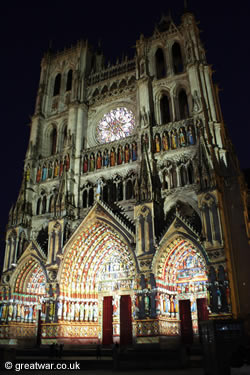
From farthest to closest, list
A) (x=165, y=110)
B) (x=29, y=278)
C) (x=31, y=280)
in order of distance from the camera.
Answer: (x=165, y=110) → (x=31, y=280) → (x=29, y=278)

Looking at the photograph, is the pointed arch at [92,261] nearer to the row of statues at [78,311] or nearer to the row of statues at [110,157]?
Answer: the row of statues at [78,311]

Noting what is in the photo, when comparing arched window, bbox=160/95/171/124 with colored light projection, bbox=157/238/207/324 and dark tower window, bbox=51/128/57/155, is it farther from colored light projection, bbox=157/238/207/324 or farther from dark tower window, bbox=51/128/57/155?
colored light projection, bbox=157/238/207/324

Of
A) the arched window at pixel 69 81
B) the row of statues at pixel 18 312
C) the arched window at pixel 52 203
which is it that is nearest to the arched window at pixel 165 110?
the arched window at pixel 69 81

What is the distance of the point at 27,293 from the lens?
72.6 feet

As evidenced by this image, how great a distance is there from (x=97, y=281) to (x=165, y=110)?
14.1m

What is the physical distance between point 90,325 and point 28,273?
5.68m

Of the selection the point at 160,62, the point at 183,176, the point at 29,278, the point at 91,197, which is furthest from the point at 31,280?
the point at 160,62

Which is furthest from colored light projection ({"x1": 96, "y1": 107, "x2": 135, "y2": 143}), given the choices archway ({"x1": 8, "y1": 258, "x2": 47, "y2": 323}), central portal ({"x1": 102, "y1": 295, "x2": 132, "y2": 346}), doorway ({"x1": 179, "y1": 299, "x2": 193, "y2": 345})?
doorway ({"x1": 179, "y1": 299, "x2": 193, "y2": 345})

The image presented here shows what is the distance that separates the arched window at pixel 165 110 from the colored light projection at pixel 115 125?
94.2 inches

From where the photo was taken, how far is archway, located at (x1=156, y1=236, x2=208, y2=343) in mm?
17875

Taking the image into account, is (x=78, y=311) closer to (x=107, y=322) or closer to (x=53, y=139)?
(x=107, y=322)

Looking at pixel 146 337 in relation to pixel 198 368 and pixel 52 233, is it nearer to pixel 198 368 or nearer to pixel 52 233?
pixel 198 368

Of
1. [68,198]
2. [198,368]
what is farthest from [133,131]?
[198,368]

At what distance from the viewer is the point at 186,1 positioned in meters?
27.7
